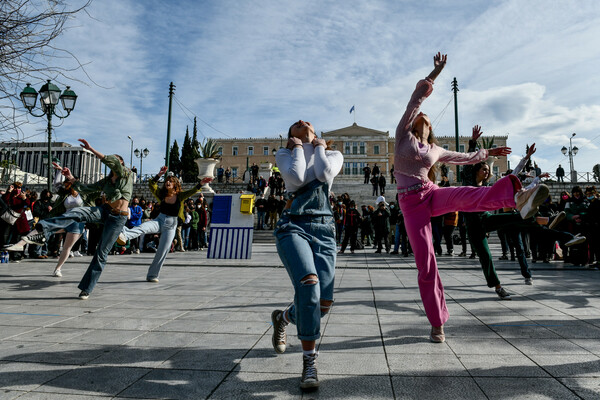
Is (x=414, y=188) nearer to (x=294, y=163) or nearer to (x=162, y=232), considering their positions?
(x=294, y=163)

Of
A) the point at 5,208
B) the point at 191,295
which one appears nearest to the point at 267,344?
the point at 191,295

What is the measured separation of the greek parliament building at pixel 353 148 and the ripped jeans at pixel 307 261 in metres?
73.6

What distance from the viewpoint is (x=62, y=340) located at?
3287 millimetres

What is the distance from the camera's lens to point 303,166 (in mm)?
2717

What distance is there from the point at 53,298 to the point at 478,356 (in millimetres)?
5123

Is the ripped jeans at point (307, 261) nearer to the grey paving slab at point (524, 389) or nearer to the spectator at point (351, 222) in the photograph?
the grey paving slab at point (524, 389)

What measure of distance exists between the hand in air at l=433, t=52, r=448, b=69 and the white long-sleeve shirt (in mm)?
1426

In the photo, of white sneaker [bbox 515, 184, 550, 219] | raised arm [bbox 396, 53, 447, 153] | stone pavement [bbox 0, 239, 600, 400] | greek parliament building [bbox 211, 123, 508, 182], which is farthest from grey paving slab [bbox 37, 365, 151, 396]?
greek parliament building [bbox 211, 123, 508, 182]

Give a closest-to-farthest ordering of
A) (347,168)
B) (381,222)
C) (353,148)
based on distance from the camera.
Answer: (381,222) < (347,168) < (353,148)

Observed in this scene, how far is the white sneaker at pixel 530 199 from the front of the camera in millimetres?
2736

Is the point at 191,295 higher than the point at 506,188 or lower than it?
lower

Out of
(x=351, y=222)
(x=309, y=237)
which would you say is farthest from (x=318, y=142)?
(x=351, y=222)

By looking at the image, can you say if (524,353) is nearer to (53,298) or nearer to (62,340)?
(62,340)

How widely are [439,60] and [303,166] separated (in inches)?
67.8
